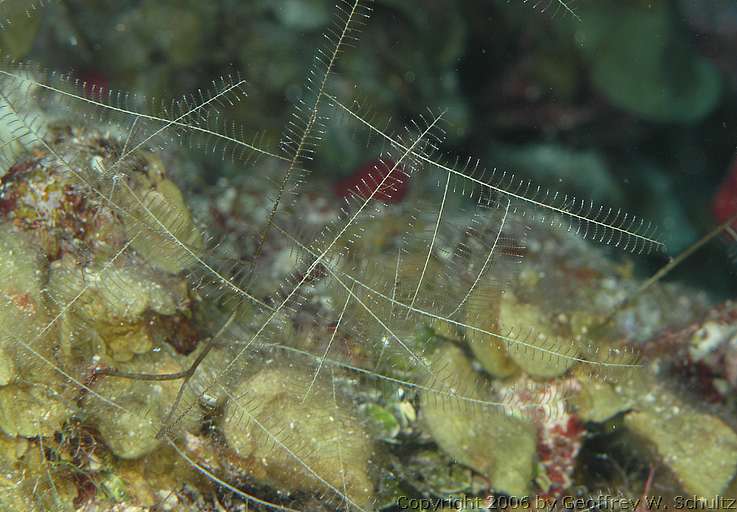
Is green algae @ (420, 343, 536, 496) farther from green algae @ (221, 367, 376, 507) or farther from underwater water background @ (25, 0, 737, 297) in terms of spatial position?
underwater water background @ (25, 0, 737, 297)

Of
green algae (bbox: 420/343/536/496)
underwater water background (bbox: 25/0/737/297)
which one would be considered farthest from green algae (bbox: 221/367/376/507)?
underwater water background (bbox: 25/0/737/297)

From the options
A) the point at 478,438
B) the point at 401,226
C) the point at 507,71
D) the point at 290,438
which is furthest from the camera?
the point at 507,71

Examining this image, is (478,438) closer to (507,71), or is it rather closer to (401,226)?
(401,226)

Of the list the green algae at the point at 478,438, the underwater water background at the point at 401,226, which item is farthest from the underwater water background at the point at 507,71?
the green algae at the point at 478,438

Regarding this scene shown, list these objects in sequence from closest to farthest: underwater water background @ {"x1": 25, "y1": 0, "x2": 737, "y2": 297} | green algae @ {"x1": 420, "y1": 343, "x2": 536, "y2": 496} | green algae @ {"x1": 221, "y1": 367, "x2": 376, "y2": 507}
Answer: green algae @ {"x1": 221, "y1": 367, "x2": 376, "y2": 507} → green algae @ {"x1": 420, "y1": 343, "x2": 536, "y2": 496} → underwater water background @ {"x1": 25, "y1": 0, "x2": 737, "y2": 297}

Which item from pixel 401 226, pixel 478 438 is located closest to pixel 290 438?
pixel 478 438

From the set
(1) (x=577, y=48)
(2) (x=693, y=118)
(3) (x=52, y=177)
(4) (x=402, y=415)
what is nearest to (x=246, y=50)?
(3) (x=52, y=177)

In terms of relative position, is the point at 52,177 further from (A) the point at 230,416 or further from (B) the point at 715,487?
(B) the point at 715,487
